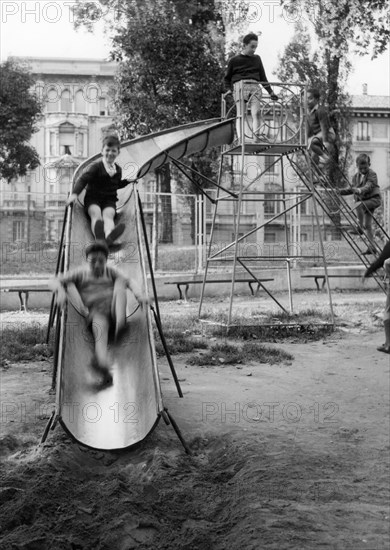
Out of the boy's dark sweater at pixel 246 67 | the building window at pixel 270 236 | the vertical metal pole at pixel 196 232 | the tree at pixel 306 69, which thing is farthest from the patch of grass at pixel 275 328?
the tree at pixel 306 69

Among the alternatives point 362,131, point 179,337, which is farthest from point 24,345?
point 362,131

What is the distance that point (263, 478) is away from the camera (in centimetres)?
491

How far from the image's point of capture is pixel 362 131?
194ft

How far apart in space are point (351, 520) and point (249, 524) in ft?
1.93

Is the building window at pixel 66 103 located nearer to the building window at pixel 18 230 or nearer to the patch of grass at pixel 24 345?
the building window at pixel 18 230

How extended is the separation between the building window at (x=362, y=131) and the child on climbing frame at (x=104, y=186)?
173 ft

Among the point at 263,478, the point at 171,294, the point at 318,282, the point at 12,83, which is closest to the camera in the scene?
the point at 263,478

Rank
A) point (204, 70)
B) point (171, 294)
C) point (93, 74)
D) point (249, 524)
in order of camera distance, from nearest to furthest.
→ point (249, 524), point (171, 294), point (204, 70), point (93, 74)

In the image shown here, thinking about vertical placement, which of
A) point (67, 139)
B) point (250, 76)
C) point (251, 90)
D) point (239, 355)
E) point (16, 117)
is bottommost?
point (239, 355)

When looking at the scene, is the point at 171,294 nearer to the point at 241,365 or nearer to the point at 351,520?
the point at 241,365

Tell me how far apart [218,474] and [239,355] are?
4134 mm

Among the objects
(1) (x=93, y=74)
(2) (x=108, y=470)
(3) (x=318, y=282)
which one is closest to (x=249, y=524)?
(2) (x=108, y=470)

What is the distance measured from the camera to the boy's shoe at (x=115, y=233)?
8453 millimetres

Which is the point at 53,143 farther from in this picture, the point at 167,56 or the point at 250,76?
the point at 250,76
